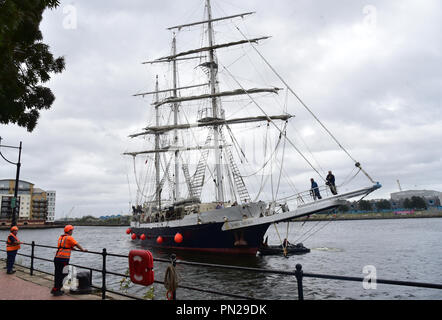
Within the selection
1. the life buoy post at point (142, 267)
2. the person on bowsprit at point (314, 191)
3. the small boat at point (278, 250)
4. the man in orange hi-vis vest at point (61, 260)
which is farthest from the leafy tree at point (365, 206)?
the man in orange hi-vis vest at point (61, 260)

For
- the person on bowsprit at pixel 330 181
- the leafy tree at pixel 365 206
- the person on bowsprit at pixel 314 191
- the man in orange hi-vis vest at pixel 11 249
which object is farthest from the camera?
the leafy tree at pixel 365 206

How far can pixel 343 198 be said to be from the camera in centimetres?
1775

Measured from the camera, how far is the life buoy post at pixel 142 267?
595cm

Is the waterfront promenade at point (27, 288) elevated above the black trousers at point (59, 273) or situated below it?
below

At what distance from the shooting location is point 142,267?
6.01 m

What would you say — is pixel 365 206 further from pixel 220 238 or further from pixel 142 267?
pixel 142 267

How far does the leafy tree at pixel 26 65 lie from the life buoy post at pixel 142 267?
4.70 meters

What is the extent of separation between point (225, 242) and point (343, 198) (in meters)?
10.8

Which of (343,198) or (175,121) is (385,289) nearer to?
(343,198)

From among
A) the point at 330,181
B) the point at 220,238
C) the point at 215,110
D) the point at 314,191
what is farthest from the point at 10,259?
the point at 215,110

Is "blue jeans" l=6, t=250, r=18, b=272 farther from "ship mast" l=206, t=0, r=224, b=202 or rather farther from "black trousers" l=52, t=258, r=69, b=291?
"ship mast" l=206, t=0, r=224, b=202

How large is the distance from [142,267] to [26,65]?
626 cm

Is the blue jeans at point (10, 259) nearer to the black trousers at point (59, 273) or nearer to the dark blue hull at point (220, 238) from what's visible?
the black trousers at point (59, 273)
